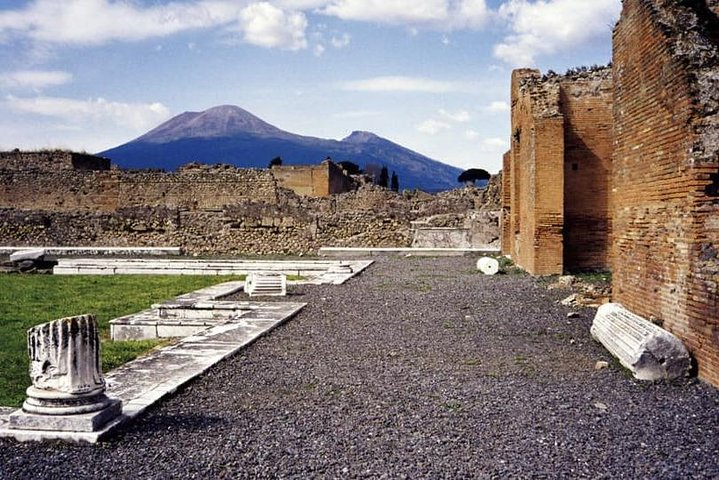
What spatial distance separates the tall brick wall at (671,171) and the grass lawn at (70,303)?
17.4ft

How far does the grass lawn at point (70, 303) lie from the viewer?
689cm

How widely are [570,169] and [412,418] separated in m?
11.4

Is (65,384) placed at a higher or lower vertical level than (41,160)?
lower

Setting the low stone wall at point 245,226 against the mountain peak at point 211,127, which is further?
the mountain peak at point 211,127

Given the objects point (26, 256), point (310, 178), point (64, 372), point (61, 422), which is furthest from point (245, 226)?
point (61, 422)

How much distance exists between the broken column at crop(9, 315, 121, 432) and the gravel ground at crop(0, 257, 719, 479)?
16 cm

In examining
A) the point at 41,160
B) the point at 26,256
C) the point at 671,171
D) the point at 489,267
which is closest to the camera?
the point at 671,171

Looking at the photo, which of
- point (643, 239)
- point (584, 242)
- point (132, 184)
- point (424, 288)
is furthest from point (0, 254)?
point (643, 239)

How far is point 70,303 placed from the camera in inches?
456

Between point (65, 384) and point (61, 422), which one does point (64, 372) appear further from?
point (61, 422)

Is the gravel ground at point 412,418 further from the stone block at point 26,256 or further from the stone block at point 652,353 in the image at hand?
the stone block at point 26,256

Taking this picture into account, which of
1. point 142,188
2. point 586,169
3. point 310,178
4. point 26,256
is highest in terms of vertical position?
point 310,178

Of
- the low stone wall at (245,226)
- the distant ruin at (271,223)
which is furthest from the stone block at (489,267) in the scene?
the low stone wall at (245,226)

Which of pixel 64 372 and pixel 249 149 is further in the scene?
pixel 249 149
